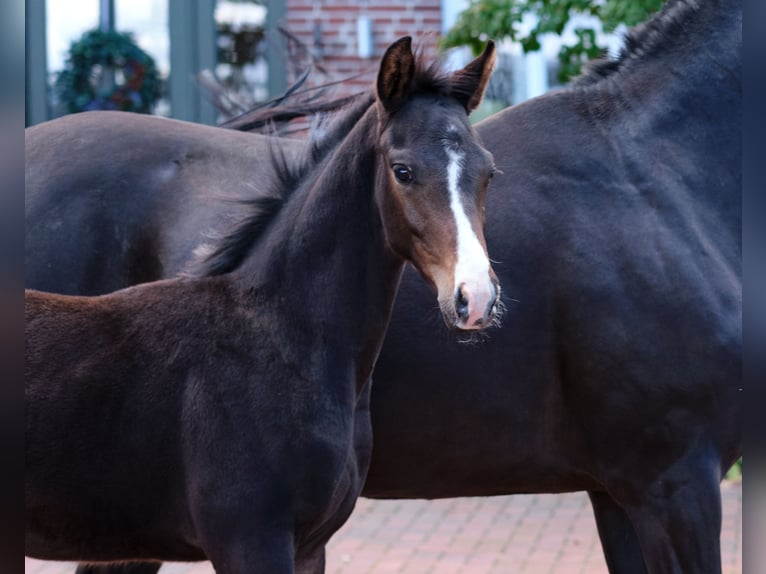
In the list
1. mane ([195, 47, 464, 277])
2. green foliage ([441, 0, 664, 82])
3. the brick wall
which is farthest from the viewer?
the brick wall

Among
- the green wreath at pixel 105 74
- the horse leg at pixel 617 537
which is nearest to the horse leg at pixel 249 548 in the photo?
the horse leg at pixel 617 537

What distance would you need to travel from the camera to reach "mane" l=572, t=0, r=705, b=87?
3.22m

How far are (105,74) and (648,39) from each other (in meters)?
5.32

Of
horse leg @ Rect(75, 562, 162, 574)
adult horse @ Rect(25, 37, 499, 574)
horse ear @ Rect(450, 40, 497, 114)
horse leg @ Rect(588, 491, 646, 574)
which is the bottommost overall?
horse leg @ Rect(75, 562, 162, 574)

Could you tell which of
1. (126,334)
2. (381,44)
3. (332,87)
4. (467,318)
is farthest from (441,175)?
(381,44)

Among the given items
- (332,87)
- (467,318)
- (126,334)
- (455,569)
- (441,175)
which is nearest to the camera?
(467,318)

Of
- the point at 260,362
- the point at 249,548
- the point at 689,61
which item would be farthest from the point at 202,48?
the point at 249,548

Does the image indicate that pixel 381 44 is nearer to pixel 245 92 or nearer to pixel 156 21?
pixel 245 92

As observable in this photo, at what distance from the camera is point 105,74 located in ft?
25.2

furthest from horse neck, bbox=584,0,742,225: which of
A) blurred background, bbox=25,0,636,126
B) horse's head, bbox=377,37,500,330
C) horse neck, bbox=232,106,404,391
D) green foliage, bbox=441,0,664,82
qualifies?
blurred background, bbox=25,0,636,126

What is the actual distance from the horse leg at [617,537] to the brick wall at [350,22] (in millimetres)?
5022

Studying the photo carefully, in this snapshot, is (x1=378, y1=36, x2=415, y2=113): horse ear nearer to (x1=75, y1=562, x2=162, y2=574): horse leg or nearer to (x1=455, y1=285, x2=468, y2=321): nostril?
(x1=455, y1=285, x2=468, y2=321): nostril

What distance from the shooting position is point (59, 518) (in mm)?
2375

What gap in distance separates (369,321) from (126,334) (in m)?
0.57
